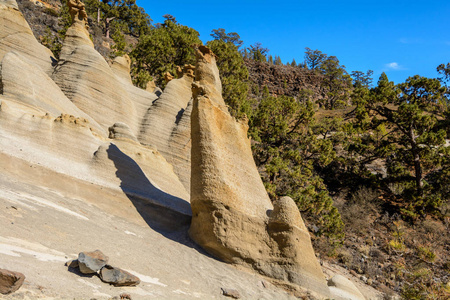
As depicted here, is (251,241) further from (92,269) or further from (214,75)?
(214,75)

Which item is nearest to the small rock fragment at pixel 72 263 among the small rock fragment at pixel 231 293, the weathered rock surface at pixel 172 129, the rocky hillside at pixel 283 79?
the small rock fragment at pixel 231 293

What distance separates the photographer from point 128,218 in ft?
24.2

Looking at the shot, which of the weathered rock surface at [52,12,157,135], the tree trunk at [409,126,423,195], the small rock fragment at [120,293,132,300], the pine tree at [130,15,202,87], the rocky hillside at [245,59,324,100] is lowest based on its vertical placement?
the small rock fragment at [120,293,132,300]

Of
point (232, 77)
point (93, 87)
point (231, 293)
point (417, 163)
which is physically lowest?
point (231, 293)

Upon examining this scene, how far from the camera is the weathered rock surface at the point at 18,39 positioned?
40.5 feet

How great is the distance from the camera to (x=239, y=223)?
7035 millimetres

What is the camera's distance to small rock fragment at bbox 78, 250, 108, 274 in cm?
388

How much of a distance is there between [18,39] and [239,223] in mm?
11330

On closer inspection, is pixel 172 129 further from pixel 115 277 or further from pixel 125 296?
pixel 125 296

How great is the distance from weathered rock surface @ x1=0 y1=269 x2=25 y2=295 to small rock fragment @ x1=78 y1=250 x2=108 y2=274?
3.38 ft

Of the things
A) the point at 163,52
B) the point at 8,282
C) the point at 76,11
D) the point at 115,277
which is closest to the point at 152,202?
the point at 115,277

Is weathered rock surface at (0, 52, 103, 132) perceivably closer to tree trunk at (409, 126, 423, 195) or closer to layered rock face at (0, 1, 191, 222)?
layered rock face at (0, 1, 191, 222)

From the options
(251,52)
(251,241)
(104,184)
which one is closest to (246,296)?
(251,241)

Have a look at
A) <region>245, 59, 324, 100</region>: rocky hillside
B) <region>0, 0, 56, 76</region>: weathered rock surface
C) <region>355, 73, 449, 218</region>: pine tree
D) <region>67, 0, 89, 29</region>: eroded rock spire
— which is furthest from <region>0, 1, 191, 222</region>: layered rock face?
<region>245, 59, 324, 100</region>: rocky hillside
